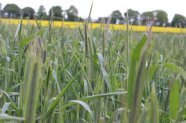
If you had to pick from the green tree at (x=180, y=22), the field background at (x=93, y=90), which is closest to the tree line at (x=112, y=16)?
the field background at (x=93, y=90)

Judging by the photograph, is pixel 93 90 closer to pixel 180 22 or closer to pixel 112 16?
pixel 112 16

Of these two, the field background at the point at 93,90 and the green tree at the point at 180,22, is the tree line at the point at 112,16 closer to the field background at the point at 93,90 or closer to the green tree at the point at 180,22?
the field background at the point at 93,90

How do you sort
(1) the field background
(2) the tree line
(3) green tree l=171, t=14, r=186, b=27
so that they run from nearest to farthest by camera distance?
1. (1) the field background
2. (2) the tree line
3. (3) green tree l=171, t=14, r=186, b=27

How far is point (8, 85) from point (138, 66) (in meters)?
0.58

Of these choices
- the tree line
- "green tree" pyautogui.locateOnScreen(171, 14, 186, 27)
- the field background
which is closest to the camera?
the field background

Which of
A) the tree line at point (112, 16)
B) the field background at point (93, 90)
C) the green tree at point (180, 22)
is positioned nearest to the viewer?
the field background at point (93, 90)

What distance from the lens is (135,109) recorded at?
47 centimetres

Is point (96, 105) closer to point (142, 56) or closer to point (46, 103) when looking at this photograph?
point (46, 103)

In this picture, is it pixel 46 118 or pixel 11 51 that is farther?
pixel 11 51

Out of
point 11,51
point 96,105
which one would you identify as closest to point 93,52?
point 96,105

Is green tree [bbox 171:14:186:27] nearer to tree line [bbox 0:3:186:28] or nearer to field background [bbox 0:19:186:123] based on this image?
tree line [bbox 0:3:186:28]

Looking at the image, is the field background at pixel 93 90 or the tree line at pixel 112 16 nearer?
the field background at pixel 93 90

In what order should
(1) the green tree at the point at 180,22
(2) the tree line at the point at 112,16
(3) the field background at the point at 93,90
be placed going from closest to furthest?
1. (3) the field background at the point at 93,90
2. (2) the tree line at the point at 112,16
3. (1) the green tree at the point at 180,22

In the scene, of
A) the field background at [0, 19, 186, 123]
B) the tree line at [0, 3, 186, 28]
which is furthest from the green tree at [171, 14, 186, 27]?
the field background at [0, 19, 186, 123]
